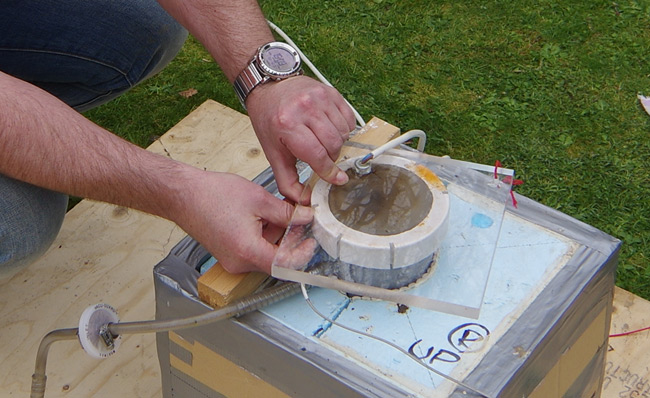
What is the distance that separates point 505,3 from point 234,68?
1444 mm

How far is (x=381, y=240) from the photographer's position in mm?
1012

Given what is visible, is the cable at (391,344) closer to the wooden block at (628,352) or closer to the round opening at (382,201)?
the round opening at (382,201)

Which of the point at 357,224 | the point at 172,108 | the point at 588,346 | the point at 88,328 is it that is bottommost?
the point at 172,108

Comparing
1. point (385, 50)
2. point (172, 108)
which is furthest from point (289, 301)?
point (385, 50)

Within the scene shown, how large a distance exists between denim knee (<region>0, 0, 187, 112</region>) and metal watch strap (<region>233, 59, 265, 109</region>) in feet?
1.49

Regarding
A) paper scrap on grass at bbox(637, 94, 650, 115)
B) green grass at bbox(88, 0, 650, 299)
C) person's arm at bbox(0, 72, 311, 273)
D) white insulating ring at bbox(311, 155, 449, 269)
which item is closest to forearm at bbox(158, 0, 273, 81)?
person's arm at bbox(0, 72, 311, 273)

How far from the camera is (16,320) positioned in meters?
1.57

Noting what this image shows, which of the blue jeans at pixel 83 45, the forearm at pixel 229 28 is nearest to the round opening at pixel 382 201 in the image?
the forearm at pixel 229 28

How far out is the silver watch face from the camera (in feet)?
4.17

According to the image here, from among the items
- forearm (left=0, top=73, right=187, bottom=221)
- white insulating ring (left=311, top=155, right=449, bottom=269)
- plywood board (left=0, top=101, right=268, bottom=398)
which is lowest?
plywood board (left=0, top=101, right=268, bottom=398)

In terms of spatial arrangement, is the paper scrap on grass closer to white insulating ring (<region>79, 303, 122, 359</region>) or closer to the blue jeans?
the blue jeans

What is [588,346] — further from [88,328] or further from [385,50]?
[385,50]

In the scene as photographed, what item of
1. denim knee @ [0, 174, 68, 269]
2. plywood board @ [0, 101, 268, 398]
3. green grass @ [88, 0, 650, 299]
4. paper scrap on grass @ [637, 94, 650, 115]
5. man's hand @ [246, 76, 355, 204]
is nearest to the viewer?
man's hand @ [246, 76, 355, 204]

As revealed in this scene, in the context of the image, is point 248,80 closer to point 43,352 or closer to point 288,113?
point 288,113
